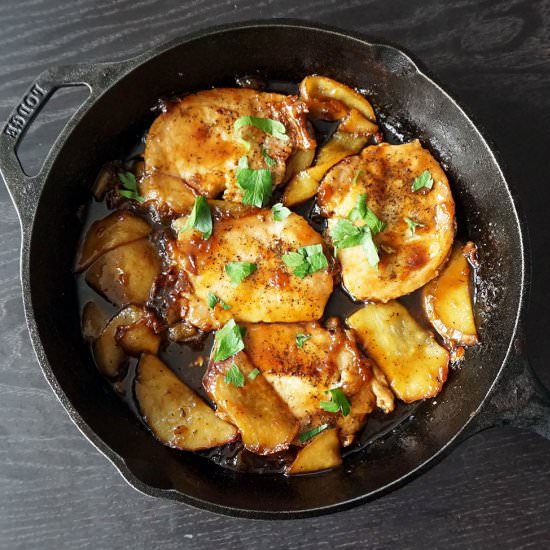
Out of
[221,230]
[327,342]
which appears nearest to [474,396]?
[327,342]

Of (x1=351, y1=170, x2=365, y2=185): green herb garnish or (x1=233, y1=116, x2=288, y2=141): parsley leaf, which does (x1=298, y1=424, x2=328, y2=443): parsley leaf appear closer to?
(x1=351, y1=170, x2=365, y2=185): green herb garnish

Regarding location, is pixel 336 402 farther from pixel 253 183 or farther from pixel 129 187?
pixel 129 187

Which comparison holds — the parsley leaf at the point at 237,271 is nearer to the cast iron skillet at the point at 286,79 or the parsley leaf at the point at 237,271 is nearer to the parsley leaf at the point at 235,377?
the parsley leaf at the point at 235,377

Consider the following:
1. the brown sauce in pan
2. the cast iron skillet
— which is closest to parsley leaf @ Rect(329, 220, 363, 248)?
the brown sauce in pan

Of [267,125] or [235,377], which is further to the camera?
[267,125]

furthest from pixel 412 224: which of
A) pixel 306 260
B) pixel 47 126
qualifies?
pixel 47 126
